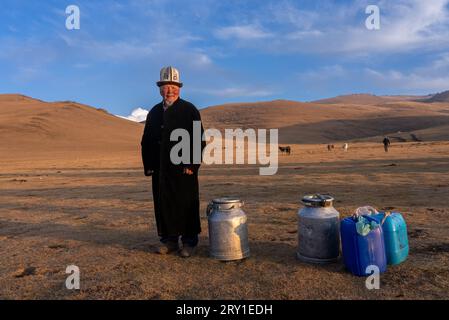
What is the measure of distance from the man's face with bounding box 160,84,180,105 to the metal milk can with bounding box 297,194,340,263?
2.12 m

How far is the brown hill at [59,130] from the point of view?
41125mm

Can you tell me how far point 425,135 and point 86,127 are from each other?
48.2m

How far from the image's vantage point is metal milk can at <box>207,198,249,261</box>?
15.3 ft

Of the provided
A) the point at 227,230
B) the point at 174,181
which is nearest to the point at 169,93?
the point at 174,181

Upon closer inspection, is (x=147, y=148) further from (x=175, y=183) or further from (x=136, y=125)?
(x=136, y=125)

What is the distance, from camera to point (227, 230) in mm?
4680

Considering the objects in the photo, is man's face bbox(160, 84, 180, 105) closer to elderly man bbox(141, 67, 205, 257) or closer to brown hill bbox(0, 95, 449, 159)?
elderly man bbox(141, 67, 205, 257)

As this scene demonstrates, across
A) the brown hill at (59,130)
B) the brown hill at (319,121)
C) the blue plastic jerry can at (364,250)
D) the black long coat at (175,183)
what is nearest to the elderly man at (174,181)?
the black long coat at (175,183)

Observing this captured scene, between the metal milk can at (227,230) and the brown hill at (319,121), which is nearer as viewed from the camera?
the metal milk can at (227,230)

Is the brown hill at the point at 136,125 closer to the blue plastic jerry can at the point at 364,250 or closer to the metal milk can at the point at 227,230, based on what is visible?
the metal milk can at the point at 227,230

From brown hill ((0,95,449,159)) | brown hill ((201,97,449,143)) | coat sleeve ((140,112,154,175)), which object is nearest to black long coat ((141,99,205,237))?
coat sleeve ((140,112,154,175))

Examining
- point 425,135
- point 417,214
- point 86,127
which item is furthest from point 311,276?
point 86,127

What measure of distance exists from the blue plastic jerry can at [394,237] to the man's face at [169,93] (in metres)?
2.82

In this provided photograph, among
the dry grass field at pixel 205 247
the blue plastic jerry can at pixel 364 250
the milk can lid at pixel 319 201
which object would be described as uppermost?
the milk can lid at pixel 319 201
